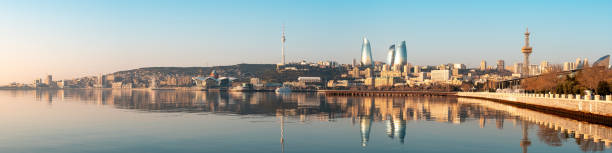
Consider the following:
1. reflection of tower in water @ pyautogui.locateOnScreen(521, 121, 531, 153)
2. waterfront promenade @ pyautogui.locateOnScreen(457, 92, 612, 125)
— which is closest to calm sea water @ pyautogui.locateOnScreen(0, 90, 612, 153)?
reflection of tower in water @ pyautogui.locateOnScreen(521, 121, 531, 153)

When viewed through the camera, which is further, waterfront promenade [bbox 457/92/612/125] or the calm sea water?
waterfront promenade [bbox 457/92/612/125]

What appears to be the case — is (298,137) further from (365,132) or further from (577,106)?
(577,106)

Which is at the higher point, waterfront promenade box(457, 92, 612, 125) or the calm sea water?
waterfront promenade box(457, 92, 612, 125)

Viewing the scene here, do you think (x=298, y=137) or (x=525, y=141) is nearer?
(x=525, y=141)

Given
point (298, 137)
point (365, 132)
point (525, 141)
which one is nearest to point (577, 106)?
point (525, 141)

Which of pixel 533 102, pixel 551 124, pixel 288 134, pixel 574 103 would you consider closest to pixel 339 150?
pixel 288 134

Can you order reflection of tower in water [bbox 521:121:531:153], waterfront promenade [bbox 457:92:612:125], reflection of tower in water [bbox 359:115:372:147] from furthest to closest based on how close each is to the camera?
waterfront promenade [bbox 457:92:612:125] < reflection of tower in water [bbox 359:115:372:147] < reflection of tower in water [bbox 521:121:531:153]

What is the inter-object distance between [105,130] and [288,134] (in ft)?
40.4

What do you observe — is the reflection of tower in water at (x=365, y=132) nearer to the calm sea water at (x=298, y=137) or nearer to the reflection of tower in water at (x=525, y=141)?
A: the calm sea water at (x=298, y=137)

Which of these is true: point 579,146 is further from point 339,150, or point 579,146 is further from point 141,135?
point 141,135

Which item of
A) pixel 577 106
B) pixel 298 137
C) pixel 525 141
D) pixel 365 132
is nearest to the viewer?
pixel 525 141

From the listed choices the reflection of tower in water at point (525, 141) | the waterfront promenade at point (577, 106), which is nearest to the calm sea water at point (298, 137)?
the reflection of tower in water at point (525, 141)

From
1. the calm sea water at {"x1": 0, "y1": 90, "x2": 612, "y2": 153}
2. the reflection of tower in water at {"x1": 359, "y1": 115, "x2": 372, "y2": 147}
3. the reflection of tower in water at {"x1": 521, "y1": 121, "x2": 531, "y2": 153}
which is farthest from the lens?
the reflection of tower in water at {"x1": 359, "y1": 115, "x2": 372, "y2": 147}

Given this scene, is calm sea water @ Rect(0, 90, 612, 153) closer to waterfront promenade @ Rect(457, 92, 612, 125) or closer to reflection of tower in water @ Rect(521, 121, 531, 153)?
reflection of tower in water @ Rect(521, 121, 531, 153)
